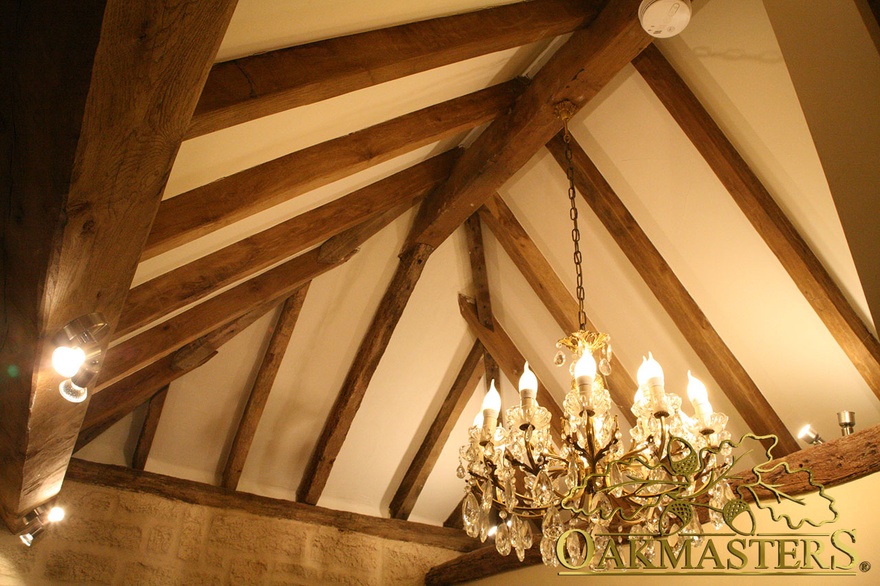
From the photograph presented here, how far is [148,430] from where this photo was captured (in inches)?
163

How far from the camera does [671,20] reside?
2.34 m

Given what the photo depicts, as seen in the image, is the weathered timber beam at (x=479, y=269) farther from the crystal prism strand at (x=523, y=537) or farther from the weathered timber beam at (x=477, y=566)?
the crystal prism strand at (x=523, y=537)

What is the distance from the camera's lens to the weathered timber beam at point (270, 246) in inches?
101

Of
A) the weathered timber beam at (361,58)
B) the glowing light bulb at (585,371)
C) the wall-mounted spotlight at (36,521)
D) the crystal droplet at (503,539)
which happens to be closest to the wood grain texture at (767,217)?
the weathered timber beam at (361,58)

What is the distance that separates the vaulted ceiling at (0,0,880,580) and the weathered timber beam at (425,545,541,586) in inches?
21.8

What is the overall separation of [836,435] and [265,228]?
9.91 feet

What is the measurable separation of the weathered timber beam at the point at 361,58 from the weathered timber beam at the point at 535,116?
15 cm

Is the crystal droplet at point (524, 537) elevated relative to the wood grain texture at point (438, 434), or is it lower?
lower

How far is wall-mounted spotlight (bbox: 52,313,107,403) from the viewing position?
1.73m

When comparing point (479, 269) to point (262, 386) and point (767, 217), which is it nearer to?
point (262, 386)

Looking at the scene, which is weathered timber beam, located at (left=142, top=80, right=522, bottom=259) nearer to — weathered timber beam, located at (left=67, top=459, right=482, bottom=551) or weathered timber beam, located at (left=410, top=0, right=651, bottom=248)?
weathered timber beam, located at (left=410, top=0, right=651, bottom=248)

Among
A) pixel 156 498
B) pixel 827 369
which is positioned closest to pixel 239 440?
pixel 156 498

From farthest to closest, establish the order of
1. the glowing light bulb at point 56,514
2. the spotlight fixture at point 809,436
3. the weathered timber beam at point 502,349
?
the weathered timber beam at point 502,349
the glowing light bulb at point 56,514
the spotlight fixture at point 809,436

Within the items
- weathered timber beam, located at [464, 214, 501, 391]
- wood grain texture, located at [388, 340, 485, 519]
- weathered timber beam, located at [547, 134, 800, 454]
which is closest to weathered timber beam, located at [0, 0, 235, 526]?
weathered timber beam, located at [547, 134, 800, 454]
